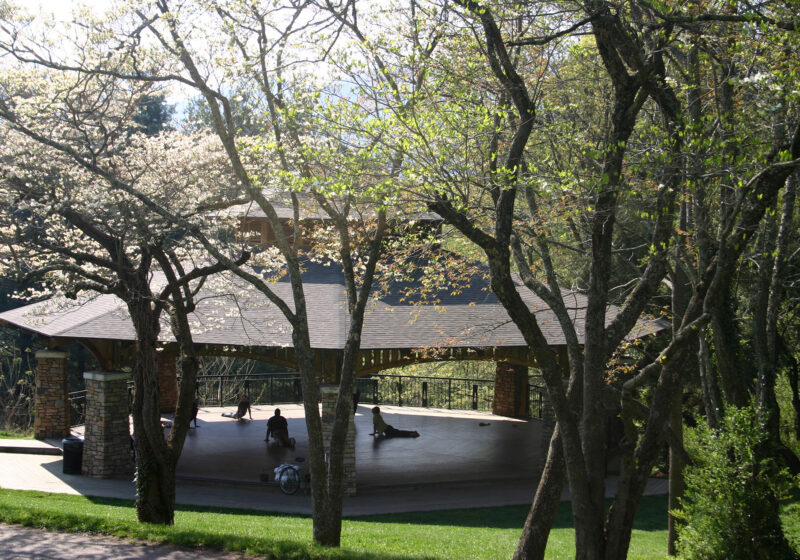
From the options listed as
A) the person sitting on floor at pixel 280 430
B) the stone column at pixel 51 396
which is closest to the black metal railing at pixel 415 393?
the person sitting on floor at pixel 280 430

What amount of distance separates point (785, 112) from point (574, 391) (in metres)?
4.12

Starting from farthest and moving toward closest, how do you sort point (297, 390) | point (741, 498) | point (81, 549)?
point (297, 390) < point (81, 549) < point (741, 498)

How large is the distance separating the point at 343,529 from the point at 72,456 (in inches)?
291

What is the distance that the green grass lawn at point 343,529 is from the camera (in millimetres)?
8195

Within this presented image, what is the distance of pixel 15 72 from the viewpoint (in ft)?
32.4

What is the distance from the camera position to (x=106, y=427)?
625 inches

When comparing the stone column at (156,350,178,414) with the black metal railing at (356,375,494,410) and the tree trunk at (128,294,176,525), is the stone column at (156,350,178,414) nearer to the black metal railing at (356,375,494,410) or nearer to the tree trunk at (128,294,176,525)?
the black metal railing at (356,375,494,410)

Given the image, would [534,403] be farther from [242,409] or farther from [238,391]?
[238,391]

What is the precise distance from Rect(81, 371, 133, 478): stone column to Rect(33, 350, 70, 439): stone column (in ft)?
8.83

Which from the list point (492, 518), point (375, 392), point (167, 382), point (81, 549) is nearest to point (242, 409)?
point (167, 382)

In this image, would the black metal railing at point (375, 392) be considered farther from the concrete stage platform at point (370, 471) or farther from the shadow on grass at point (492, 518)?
the shadow on grass at point (492, 518)

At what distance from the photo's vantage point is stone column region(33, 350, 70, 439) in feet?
61.2

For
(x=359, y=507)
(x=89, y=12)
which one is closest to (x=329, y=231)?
(x=89, y=12)

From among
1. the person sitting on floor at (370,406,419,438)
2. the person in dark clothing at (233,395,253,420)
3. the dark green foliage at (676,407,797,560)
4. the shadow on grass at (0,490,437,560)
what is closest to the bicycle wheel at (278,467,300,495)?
Result: the shadow on grass at (0,490,437,560)
